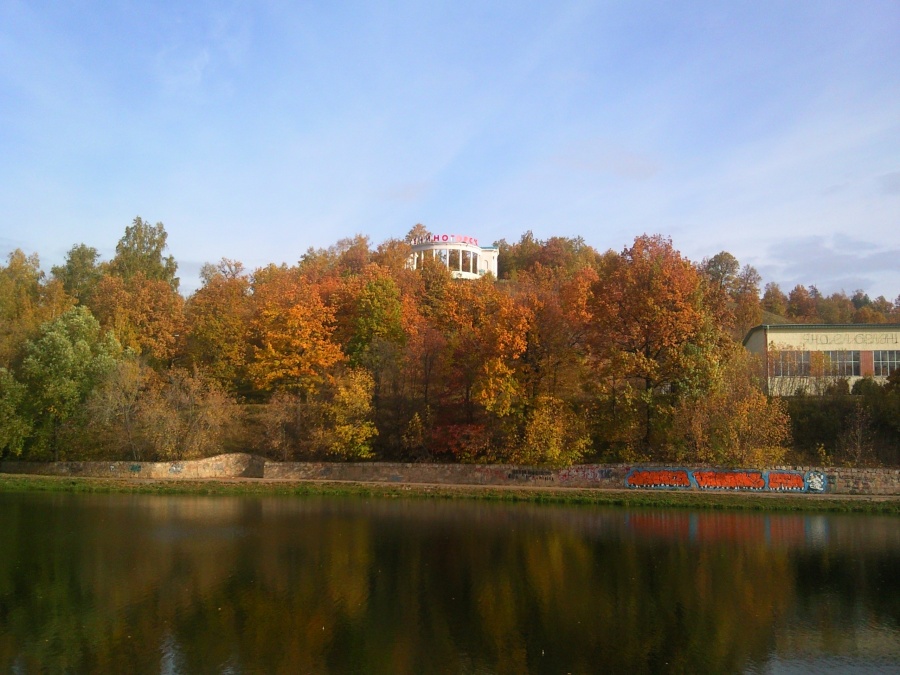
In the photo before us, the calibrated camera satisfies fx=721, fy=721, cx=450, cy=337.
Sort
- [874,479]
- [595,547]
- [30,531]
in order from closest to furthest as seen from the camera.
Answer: [595,547] < [30,531] < [874,479]

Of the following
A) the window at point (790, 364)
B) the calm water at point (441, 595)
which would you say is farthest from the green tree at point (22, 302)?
the window at point (790, 364)

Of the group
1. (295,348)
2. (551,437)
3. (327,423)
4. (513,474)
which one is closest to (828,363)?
(551,437)

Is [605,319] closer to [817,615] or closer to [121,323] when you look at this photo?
[817,615]

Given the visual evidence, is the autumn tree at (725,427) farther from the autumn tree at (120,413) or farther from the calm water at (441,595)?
the autumn tree at (120,413)

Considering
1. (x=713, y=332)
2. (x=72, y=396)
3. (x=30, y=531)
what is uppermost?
(x=713, y=332)

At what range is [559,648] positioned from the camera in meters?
16.0

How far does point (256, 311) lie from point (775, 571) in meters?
53.6

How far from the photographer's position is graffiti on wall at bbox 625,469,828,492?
41.0 meters

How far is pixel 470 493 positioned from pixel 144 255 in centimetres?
5949

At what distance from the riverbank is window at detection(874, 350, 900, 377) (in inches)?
934

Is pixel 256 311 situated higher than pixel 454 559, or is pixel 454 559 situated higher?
pixel 256 311

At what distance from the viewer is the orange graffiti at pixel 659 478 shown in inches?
1652

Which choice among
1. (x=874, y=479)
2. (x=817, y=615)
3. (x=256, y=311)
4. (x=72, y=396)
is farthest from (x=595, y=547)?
(x=256, y=311)

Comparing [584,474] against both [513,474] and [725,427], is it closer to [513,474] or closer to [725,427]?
[513,474]
